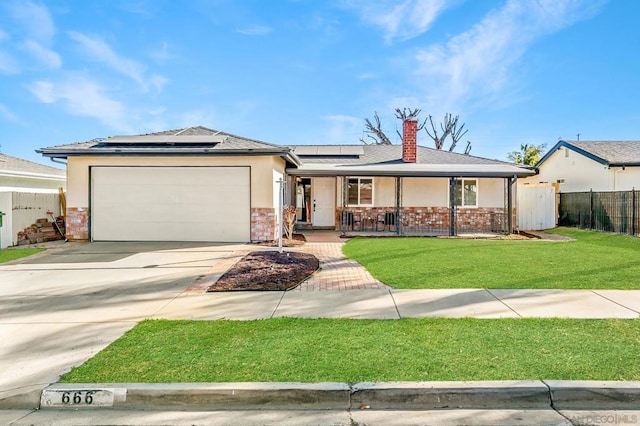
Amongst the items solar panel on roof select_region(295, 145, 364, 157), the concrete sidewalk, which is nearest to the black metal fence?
the concrete sidewalk

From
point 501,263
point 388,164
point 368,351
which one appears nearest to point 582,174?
point 388,164

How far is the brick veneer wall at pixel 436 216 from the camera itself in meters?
18.0

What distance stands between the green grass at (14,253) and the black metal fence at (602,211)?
19842 millimetres

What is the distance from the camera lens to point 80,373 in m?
3.73

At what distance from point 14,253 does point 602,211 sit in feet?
69.4

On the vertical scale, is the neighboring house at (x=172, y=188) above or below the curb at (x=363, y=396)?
above

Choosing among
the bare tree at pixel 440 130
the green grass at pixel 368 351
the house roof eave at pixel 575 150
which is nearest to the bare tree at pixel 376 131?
the bare tree at pixel 440 130

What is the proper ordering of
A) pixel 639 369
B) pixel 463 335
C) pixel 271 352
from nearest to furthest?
pixel 639 369
pixel 271 352
pixel 463 335

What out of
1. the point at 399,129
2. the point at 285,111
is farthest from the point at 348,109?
the point at 285,111

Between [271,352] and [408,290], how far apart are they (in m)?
3.35

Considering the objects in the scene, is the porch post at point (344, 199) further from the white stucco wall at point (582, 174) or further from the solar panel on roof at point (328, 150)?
the white stucco wall at point (582, 174)

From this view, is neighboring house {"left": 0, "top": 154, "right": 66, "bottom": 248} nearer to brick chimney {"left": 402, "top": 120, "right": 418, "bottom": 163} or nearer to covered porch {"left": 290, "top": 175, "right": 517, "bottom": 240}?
covered porch {"left": 290, "top": 175, "right": 517, "bottom": 240}

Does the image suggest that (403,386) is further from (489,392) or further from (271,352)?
(271,352)

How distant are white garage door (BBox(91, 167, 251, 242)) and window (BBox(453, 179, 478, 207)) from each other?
10.2m
